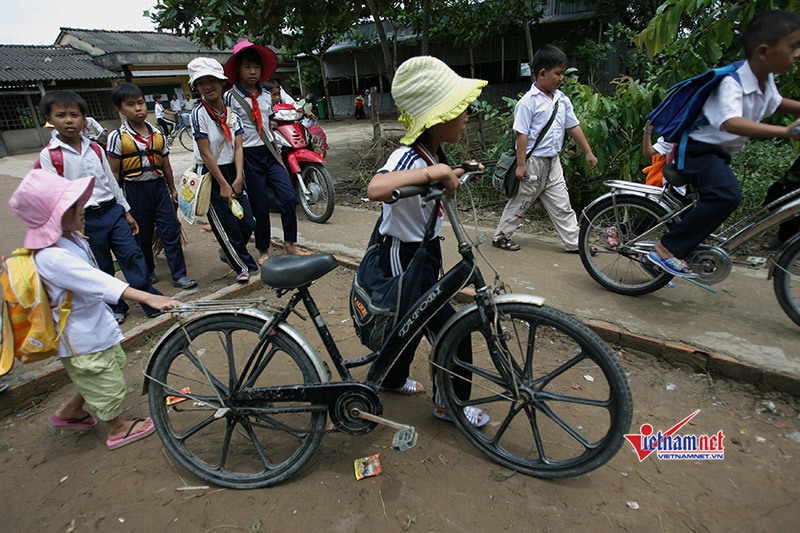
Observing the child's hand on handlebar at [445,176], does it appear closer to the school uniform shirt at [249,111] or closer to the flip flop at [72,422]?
the flip flop at [72,422]

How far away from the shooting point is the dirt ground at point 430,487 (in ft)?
6.41

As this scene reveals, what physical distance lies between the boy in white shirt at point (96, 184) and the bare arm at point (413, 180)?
2.10m

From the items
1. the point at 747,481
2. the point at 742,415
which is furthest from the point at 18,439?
the point at 742,415

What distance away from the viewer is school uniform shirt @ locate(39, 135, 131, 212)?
3.22 meters

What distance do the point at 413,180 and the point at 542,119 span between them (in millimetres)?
2828

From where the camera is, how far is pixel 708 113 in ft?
9.39

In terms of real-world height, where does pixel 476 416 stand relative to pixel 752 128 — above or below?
below

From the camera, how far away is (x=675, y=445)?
230 centimetres

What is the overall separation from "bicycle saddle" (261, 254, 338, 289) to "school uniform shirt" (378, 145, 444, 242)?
13.4 inches

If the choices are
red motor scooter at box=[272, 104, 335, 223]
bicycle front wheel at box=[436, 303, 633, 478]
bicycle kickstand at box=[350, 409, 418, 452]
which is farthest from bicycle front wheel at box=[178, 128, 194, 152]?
bicycle front wheel at box=[436, 303, 633, 478]

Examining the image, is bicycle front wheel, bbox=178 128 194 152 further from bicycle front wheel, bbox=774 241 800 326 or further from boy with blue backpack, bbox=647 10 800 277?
bicycle front wheel, bbox=774 241 800 326

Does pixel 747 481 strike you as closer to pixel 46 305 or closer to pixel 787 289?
pixel 787 289

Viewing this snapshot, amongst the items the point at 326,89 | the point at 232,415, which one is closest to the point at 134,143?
the point at 232,415

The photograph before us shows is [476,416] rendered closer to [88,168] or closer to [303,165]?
[88,168]
